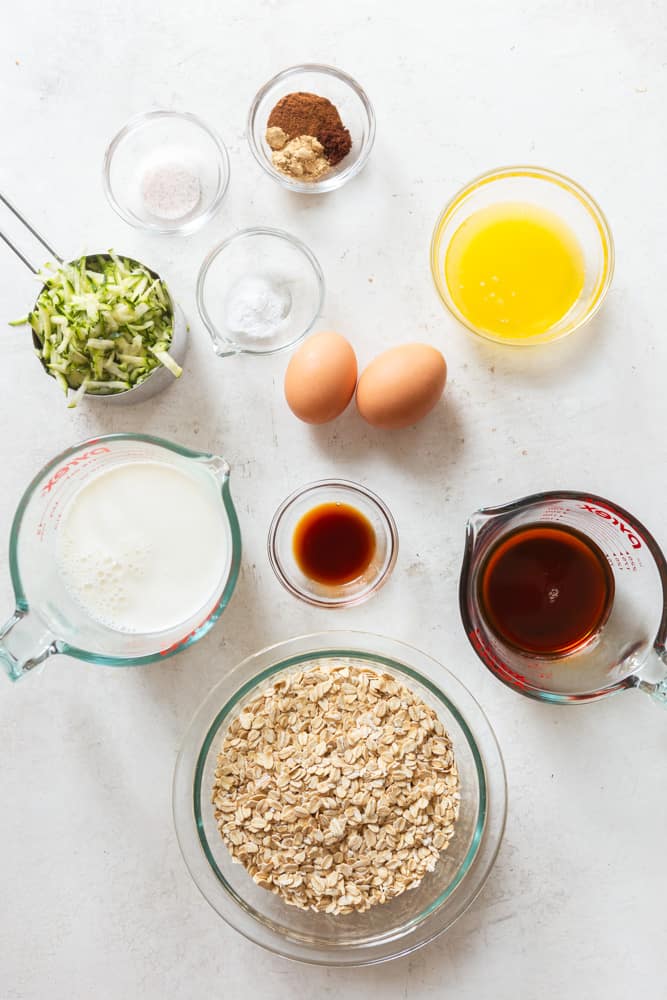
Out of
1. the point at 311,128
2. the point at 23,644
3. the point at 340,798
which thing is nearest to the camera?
the point at 23,644

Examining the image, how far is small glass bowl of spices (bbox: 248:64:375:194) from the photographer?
1.78 m

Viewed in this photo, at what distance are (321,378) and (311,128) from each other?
1.99ft

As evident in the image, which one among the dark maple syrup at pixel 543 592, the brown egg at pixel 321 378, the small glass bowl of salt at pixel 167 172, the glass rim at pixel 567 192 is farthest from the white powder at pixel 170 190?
the dark maple syrup at pixel 543 592

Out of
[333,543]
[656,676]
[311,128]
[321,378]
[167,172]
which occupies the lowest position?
[656,676]

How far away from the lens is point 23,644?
151 cm

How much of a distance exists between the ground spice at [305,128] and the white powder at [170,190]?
8.4 inches

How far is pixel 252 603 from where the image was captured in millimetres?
1798

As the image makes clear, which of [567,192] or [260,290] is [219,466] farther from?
[567,192]

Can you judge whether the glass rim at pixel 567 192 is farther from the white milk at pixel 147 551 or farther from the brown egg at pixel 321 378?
the white milk at pixel 147 551

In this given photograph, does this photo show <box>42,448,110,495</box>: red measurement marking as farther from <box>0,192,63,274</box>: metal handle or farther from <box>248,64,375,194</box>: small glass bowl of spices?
<box>248,64,375,194</box>: small glass bowl of spices

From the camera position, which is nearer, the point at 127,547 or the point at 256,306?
the point at 127,547

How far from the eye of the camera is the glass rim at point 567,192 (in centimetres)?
177

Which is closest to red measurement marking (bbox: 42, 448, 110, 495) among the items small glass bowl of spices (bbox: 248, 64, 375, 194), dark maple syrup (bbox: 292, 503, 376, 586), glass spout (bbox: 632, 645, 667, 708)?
dark maple syrup (bbox: 292, 503, 376, 586)

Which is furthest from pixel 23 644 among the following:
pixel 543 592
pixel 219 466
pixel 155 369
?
pixel 543 592
